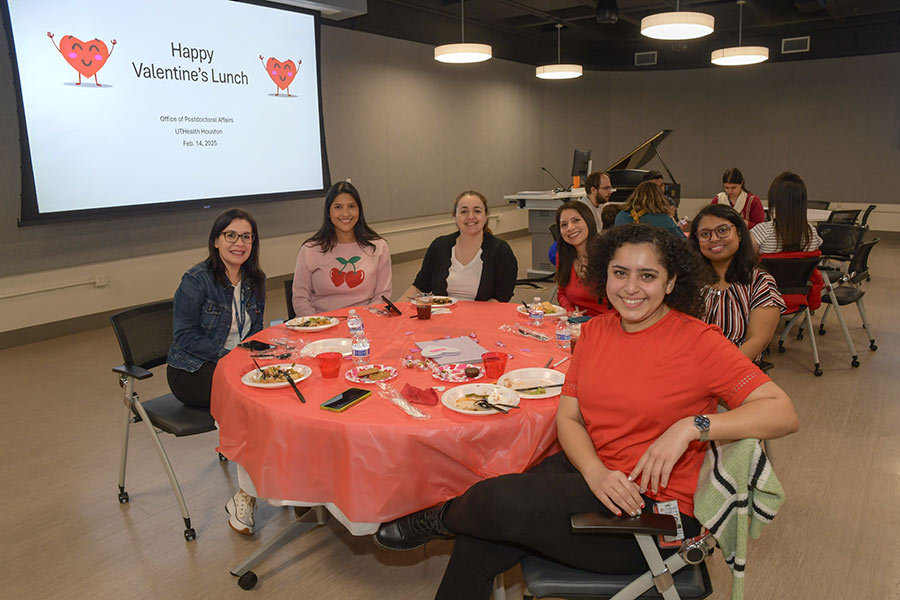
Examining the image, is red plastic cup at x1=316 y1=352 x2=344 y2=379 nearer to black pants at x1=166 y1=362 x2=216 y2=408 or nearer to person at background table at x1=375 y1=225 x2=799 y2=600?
person at background table at x1=375 y1=225 x2=799 y2=600

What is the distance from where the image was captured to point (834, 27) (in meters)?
10.4

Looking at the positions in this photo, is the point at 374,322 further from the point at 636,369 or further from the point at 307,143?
the point at 307,143


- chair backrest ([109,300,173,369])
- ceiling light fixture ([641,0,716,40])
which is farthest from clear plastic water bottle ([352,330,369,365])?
ceiling light fixture ([641,0,716,40])

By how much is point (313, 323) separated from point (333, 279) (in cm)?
71

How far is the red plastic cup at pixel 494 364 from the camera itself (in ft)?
7.18

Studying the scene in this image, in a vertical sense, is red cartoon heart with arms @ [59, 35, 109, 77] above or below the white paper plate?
above

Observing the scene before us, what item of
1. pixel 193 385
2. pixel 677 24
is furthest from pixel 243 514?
pixel 677 24

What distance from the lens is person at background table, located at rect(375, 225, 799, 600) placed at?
161cm

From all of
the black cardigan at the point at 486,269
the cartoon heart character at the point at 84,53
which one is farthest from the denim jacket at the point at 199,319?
the cartoon heart character at the point at 84,53

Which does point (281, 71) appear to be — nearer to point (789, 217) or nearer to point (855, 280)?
point (789, 217)

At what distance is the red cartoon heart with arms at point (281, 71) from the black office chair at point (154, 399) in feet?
13.7

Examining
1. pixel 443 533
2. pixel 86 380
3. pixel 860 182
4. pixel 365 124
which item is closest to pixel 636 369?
pixel 443 533

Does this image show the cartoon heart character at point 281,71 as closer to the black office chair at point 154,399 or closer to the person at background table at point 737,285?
the black office chair at point 154,399

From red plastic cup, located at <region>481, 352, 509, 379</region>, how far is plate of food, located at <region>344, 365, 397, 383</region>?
0.33 meters
